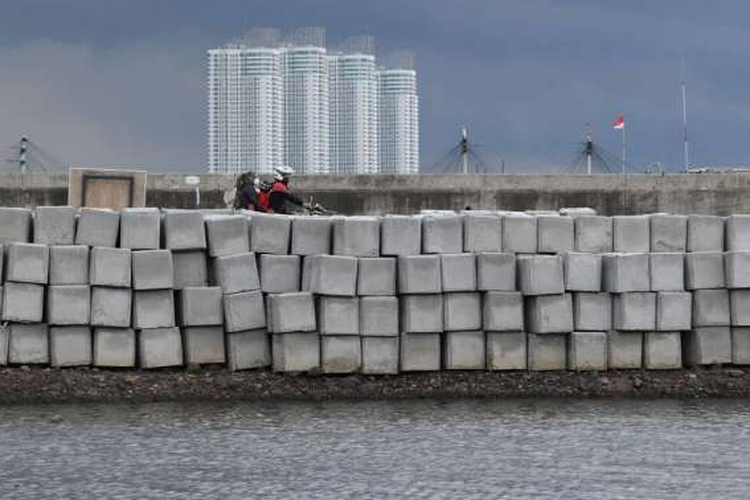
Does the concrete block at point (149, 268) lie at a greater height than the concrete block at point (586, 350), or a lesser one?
greater

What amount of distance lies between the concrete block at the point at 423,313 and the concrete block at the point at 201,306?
2.41 metres

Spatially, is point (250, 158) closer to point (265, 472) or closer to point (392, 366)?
point (392, 366)

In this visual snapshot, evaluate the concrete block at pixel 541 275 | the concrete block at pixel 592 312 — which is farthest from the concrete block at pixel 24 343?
the concrete block at pixel 592 312

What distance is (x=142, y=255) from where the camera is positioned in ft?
83.6

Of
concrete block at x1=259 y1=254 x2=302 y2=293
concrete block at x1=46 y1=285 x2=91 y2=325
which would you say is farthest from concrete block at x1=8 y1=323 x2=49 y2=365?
concrete block at x1=259 y1=254 x2=302 y2=293

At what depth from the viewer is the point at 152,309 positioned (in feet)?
84.1

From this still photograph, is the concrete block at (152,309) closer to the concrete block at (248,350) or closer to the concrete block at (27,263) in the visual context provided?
the concrete block at (248,350)

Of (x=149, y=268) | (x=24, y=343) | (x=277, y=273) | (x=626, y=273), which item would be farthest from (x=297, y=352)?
(x=626, y=273)

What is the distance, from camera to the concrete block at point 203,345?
2588cm

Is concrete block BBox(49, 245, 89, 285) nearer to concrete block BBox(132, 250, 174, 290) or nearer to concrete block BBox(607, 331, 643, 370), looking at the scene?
concrete block BBox(132, 250, 174, 290)

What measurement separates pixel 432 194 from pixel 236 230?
1193 centimetres

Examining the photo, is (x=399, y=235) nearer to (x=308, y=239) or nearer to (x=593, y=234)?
(x=308, y=239)

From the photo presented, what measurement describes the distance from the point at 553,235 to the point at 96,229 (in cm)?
603

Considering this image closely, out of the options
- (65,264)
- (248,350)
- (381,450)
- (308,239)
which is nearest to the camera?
(381,450)
